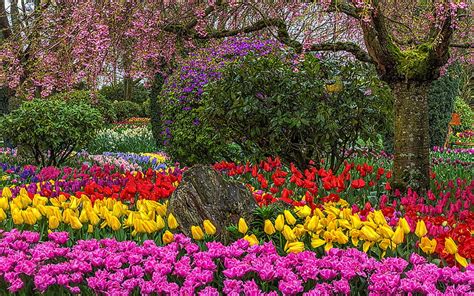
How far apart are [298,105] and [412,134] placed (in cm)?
135

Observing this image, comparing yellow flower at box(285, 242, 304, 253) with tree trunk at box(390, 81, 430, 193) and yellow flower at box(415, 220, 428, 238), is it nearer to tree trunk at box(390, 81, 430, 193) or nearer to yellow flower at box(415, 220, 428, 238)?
yellow flower at box(415, 220, 428, 238)

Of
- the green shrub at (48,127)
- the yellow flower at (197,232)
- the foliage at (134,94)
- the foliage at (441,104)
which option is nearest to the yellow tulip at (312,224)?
the yellow flower at (197,232)

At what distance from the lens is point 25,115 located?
9.23 m

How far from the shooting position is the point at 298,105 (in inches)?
248

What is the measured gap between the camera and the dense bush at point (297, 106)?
618cm

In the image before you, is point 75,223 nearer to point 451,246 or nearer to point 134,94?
point 451,246

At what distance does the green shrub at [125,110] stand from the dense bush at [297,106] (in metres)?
20.3

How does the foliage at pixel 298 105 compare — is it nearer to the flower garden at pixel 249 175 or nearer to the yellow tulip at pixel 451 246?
the flower garden at pixel 249 175

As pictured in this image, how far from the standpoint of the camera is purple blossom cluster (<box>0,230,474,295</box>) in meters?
2.59

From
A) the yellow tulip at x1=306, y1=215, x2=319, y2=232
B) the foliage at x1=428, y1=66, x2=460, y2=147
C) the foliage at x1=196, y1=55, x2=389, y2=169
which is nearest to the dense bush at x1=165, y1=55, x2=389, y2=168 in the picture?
the foliage at x1=196, y1=55, x2=389, y2=169

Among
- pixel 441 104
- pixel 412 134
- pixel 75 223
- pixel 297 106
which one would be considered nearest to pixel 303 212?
pixel 75 223

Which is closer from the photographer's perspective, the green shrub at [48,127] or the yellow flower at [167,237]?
the yellow flower at [167,237]

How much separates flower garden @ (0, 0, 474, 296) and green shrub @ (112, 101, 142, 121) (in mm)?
15530

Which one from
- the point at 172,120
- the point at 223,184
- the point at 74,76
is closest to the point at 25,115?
the point at 172,120
